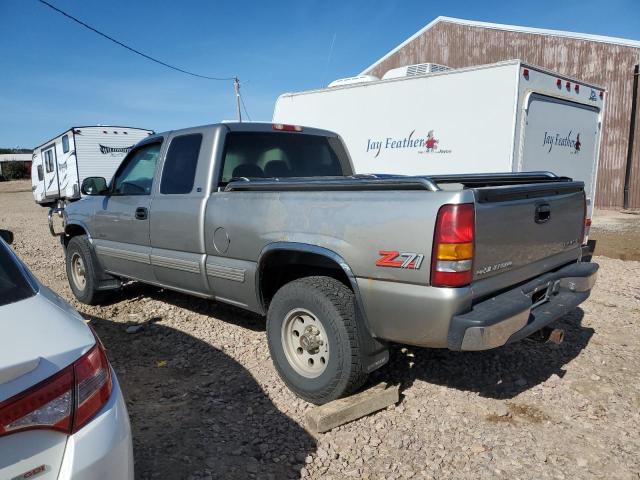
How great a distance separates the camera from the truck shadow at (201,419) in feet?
9.08

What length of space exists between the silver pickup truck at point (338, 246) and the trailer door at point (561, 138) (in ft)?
9.37

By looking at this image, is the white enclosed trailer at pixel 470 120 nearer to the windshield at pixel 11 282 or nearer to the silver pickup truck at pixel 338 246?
the silver pickup truck at pixel 338 246

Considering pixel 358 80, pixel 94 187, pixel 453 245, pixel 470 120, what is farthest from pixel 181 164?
pixel 358 80

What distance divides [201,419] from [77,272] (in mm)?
3548

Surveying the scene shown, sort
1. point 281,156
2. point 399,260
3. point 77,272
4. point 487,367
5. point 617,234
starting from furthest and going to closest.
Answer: point 617,234 → point 77,272 → point 281,156 → point 487,367 → point 399,260

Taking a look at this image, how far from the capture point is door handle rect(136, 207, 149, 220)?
15.1 feet

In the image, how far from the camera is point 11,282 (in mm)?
2180

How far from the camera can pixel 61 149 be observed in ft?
63.3

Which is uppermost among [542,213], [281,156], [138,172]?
[281,156]

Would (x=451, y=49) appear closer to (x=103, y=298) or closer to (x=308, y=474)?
(x=103, y=298)

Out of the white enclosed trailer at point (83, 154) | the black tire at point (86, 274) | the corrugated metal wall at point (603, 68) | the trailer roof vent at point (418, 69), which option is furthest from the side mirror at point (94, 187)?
the corrugated metal wall at point (603, 68)

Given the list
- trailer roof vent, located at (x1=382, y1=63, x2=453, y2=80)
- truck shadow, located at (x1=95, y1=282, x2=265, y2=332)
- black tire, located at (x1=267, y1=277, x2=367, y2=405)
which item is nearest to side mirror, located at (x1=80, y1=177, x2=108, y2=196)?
truck shadow, located at (x1=95, y1=282, x2=265, y2=332)

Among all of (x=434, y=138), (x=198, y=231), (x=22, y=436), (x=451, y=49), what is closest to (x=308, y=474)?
(x=22, y=436)

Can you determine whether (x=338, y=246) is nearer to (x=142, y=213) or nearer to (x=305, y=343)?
(x=305, y=343)
